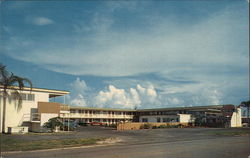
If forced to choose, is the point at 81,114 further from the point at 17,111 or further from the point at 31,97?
the point at 17,111

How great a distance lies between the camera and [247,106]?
205 feet

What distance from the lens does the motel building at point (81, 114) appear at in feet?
108

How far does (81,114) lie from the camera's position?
6538cm

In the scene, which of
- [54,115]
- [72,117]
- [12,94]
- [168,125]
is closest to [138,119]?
[72,117]

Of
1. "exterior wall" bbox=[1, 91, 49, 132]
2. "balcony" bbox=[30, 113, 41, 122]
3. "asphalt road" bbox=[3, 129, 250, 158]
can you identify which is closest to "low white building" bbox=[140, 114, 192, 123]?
"balcony" bbox=[30, 113, 41, 122]

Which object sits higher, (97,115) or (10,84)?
(10,84)

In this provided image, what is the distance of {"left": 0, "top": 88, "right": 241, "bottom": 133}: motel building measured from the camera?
108ft

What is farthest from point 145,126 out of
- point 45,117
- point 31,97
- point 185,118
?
point 31,97

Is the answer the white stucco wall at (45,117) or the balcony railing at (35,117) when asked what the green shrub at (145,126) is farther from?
the balcony railing at (35,117)

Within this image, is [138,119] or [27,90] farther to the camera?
[138,119]

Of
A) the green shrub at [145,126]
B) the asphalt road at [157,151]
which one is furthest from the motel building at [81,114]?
the asphalt road at [157,151]

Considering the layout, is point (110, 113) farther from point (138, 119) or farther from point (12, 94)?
point (12, 94)

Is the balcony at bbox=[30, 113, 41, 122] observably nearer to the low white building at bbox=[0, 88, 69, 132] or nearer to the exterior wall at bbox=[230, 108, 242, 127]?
the low white building at bbox=[0, 88, 69, 132]

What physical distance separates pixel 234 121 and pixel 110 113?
32.4 meters
